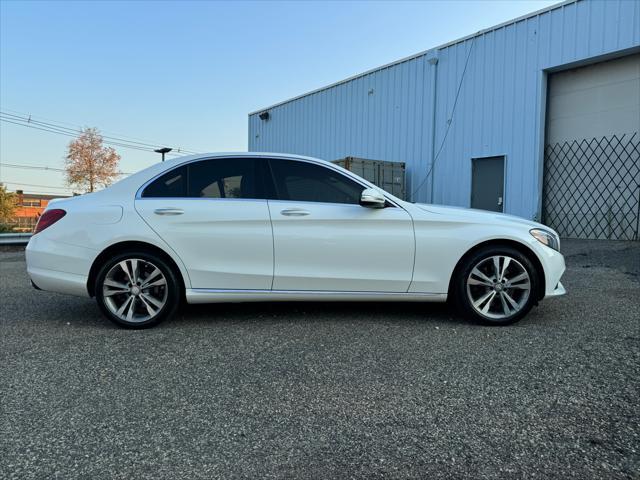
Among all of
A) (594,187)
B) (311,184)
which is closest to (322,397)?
(311,184)

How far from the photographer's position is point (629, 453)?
204cm

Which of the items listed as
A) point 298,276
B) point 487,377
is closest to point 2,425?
point 298,276

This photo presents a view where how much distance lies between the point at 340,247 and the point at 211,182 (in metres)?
1.33

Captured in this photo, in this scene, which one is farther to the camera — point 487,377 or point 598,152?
point 598,152

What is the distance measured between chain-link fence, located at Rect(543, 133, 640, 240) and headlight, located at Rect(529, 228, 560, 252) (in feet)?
27.7

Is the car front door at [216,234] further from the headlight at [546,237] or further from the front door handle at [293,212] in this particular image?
the headlight at [546,237]

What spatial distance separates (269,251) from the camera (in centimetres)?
410

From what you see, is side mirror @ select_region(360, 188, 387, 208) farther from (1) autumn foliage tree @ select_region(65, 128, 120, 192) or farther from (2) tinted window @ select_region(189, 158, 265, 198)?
(1) autumn foliage tree @ select_region(65, 128, 120, 192)

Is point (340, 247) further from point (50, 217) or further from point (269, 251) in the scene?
point (50, 217)

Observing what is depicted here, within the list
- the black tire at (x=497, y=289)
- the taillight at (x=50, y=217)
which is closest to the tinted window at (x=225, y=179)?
the taillight at (x=50, y=217)

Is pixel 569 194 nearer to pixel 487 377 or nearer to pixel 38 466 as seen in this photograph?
pixel 487 377

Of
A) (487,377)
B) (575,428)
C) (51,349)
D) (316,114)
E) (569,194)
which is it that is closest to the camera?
(575,428)

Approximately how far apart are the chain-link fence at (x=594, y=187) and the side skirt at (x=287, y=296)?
367 inches

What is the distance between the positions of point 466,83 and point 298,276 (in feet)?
37.8
